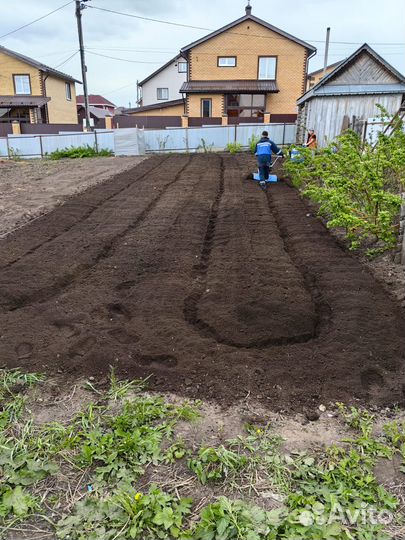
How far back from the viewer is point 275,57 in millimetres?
28047

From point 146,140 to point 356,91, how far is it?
10.8 m

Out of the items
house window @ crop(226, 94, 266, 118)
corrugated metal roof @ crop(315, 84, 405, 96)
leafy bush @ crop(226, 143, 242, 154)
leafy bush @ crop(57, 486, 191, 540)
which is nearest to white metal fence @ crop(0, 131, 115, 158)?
leafy bush @ crop(226, 143, 242, 154)

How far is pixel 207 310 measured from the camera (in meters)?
3.87

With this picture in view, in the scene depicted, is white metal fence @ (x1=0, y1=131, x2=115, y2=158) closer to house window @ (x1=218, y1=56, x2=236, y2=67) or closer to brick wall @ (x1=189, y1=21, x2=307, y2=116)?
brick wall @ (x1=189, y1=21, x2=307, y2=116)

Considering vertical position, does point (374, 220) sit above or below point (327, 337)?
above

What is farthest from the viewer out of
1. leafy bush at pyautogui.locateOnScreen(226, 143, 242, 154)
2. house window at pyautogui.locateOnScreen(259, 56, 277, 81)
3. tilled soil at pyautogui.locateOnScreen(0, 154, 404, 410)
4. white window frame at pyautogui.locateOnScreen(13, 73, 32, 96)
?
white window frame at pyautogui.locateOnScreen(13, 73, 32, 96)

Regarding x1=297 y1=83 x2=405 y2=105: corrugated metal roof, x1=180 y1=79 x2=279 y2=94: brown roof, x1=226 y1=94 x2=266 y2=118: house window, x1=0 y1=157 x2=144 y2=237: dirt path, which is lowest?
x1=0 y1=157 x2=144 y2=237: dirt path

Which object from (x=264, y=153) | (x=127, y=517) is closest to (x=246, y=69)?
(x=264, y=153)

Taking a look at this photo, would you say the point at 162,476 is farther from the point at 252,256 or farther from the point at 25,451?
the point at 252,256

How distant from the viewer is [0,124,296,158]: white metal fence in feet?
65.2

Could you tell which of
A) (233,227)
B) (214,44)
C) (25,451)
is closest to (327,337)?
(25,451)

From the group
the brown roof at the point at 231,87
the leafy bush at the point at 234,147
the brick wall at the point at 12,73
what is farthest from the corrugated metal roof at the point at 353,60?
the brick wall at the point at 12,73

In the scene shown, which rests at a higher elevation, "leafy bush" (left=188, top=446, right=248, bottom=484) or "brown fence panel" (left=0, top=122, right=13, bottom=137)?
"brown fence panel" (left=0, top=122, right=13, bottom=137)

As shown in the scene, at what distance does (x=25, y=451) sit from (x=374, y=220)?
4.87 meters
